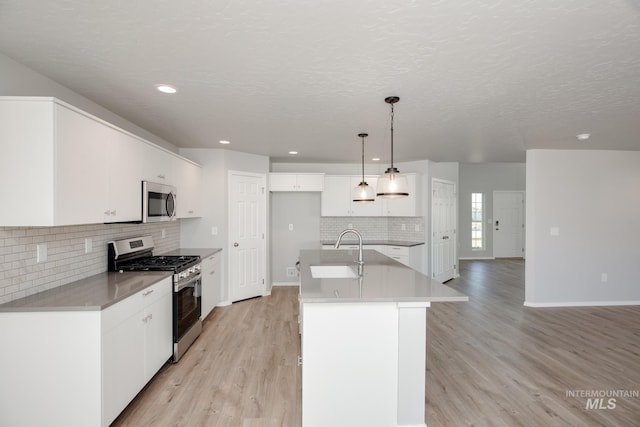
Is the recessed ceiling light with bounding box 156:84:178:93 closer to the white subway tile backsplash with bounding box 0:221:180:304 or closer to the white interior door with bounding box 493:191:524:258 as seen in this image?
the white subway tile backsplash with bounding box 0:221:180:304

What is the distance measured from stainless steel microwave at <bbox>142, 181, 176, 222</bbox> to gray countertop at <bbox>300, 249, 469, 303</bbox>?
1533 mm

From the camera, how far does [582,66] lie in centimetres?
198

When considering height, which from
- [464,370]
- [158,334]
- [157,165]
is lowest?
[464,370]

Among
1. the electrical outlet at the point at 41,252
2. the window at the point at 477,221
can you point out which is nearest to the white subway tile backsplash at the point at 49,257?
the electrical outlet at the point at 41,252

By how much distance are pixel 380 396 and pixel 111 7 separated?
2607mm

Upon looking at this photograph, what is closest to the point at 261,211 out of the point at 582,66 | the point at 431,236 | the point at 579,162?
the point at 431,236

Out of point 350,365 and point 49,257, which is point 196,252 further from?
point 350,365

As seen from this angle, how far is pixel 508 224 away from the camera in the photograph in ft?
29.4

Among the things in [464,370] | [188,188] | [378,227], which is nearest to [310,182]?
[378,227]

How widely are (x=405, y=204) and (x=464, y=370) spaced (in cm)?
325

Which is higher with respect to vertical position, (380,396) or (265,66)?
(265,66)

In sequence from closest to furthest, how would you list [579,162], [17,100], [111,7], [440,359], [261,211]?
[111,7] → [17,100] → [440,359] → [579,162] → [261,211]

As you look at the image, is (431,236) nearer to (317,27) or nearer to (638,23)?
(638,23)

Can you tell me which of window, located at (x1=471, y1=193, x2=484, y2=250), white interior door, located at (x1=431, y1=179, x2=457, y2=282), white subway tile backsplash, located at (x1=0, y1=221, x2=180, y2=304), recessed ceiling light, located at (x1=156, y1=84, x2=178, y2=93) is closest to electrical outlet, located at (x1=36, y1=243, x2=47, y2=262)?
white subway tile backsplash, located at (x1=0, y1=221, x2=180, y2=304)
